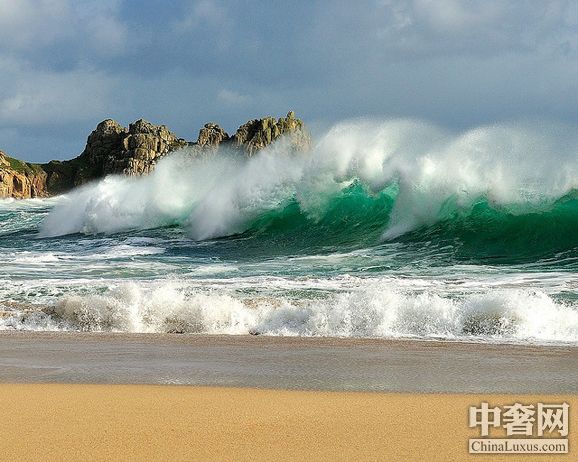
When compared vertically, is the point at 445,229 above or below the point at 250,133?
below

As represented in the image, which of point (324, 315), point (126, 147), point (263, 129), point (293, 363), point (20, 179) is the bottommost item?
point (293, 363)

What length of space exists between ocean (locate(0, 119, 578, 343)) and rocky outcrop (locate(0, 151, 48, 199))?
51.9 metres

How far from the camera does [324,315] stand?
8.16m

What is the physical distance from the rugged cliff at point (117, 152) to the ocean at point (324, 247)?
3345 centimetres

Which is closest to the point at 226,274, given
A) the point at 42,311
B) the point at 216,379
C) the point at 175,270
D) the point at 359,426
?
the point at 175,270

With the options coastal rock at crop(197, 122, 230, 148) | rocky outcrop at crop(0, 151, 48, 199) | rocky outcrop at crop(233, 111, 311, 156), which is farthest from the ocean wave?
rocky outcrop at crop(0, 151, 48, 199)

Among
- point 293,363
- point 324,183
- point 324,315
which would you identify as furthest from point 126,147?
point 293,363

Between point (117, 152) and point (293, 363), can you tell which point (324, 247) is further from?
point (117, 152)

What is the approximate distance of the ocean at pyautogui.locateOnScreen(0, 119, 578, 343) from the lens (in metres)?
8.17

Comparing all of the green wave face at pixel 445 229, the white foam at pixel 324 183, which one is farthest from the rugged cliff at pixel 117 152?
the green wave face at pixel 445 229

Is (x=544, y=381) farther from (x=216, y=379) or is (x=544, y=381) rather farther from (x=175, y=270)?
(x=175, y=270)

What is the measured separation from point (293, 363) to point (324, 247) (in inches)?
458

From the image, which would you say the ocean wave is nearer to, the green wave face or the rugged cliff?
the green wave face

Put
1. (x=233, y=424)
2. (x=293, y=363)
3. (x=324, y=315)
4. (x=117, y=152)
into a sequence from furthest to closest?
(x=117, y=152) < (x=324, y=315) < (x=293, y=363) < (x=233, y=424)
